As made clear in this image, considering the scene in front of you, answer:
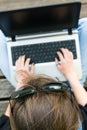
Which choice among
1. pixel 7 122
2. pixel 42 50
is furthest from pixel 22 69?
pixel 7 122

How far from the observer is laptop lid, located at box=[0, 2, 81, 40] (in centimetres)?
138

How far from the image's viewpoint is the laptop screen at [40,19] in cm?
138

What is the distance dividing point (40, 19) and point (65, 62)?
0.56 ft

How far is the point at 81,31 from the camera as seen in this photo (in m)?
Answer: 1.49

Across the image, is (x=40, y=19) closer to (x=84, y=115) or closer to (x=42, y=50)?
(x=42, y=50)

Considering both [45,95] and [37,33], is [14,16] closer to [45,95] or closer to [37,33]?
[37,33]

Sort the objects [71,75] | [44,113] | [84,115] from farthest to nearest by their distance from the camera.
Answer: [71,75] → [84,115] → [44,113]

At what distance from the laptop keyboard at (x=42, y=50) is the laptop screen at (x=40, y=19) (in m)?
0.05

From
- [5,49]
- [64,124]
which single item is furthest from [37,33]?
[64,124]

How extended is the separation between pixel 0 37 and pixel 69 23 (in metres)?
0.26

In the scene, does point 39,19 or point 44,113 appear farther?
point 39,19

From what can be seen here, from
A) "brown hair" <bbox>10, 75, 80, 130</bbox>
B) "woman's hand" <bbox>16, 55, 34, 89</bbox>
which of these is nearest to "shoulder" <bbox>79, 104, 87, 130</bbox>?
"brown hair" <bbox>10, 75, 80, 130</bbox>

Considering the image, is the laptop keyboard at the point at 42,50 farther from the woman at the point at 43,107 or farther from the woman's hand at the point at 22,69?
the woman at the point at 43,107

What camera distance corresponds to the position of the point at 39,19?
1.42m
